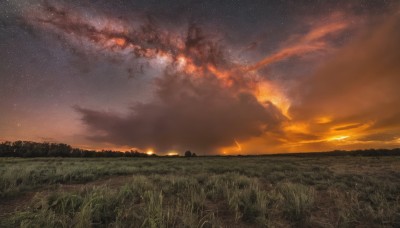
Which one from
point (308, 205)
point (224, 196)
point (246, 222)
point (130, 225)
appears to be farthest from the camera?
point (224, 196)

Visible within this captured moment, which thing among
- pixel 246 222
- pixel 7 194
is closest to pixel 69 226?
pixel 246 222

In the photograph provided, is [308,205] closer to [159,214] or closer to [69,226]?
[159,214]

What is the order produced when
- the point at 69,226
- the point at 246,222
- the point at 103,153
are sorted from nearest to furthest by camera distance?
the point at 69,226 < the point at 246,222 < the point at 103,153

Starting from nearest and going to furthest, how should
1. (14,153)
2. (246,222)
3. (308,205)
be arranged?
(246,222) → (308,205) → (14,153)

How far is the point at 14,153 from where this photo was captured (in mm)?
92625

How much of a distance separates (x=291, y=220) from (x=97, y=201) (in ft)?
15.8

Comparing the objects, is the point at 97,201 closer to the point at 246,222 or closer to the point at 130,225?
the point at 130,225

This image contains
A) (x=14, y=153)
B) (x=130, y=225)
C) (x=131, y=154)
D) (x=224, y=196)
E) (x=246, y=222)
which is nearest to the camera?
(x=130, y=225)

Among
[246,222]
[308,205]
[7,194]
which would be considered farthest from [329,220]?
[7,194]

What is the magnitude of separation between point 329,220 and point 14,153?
120 meters

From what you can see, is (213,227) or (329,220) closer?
(213,227)

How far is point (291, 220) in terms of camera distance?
211 inches

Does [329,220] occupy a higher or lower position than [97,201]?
lower

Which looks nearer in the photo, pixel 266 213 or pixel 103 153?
pixel 266 213
